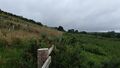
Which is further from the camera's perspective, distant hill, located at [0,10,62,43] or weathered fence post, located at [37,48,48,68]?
distant hill, located at [0,10,62,43]

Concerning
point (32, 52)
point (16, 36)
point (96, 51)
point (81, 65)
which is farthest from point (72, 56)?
point (96, 51)

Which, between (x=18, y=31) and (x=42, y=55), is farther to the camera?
(x=18, y=31)

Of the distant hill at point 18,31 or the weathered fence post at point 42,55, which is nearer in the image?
the weathered fence post at point 42,55

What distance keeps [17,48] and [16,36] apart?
1320 millimetres

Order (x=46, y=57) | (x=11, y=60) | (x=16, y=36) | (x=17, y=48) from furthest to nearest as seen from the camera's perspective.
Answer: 1. (x=16, y=36)
2. (x=17, y=48)
3. (x=11, y=60)
4. (x=46, y=57)

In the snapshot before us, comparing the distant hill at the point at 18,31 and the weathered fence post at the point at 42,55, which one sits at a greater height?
the distant hill at the point at 18,31

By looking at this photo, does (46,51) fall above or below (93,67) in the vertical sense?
above

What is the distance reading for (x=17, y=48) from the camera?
1426 cm

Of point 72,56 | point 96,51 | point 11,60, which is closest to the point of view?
point 72,56

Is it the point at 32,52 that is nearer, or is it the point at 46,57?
the point at 46,57

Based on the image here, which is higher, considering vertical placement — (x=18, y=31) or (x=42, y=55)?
(x=18, y=31)

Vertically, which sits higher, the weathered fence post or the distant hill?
the distant hill

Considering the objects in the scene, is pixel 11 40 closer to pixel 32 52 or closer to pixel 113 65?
pixel 32 52

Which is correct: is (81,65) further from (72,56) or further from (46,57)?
(46,57)
